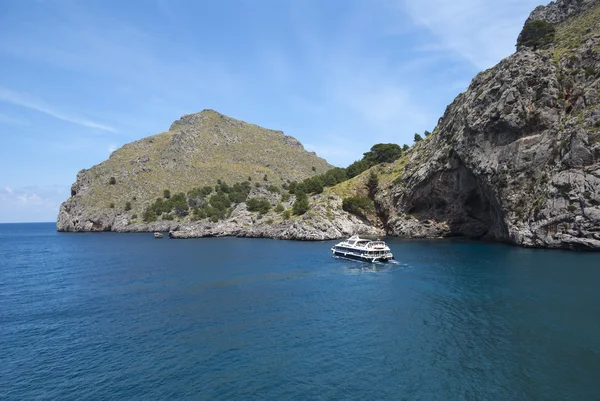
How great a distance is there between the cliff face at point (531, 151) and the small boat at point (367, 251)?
38252 millimetres

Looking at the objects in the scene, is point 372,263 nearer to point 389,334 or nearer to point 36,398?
point 389,334

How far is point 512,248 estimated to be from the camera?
297 feet

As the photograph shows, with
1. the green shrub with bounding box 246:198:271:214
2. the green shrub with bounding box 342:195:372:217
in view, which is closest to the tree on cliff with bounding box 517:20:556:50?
the green shrub with bounding box 342:195:372:217

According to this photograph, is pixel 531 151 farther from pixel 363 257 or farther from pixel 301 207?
pixel 301 207

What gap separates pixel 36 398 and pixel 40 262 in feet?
271

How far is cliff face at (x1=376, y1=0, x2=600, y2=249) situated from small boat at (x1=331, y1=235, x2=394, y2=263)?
3825 centimetres

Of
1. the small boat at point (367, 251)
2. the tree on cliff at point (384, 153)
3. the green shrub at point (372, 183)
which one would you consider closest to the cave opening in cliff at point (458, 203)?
the green shrub at point (372, 183)

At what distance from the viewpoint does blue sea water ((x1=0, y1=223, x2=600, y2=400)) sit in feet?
89.8

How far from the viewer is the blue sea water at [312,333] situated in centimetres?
2738

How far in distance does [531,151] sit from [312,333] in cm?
8472

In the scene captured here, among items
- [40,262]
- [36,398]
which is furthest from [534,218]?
[40,262]

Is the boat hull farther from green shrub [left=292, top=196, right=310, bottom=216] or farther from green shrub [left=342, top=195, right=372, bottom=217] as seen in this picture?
green shrub [left=292, top=196, right=310, bottom=216]

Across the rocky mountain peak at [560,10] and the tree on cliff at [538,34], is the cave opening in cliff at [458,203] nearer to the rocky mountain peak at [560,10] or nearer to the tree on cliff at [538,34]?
the tree on cliff at [538,34]

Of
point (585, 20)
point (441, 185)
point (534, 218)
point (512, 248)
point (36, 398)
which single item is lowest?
point (36, 398)
